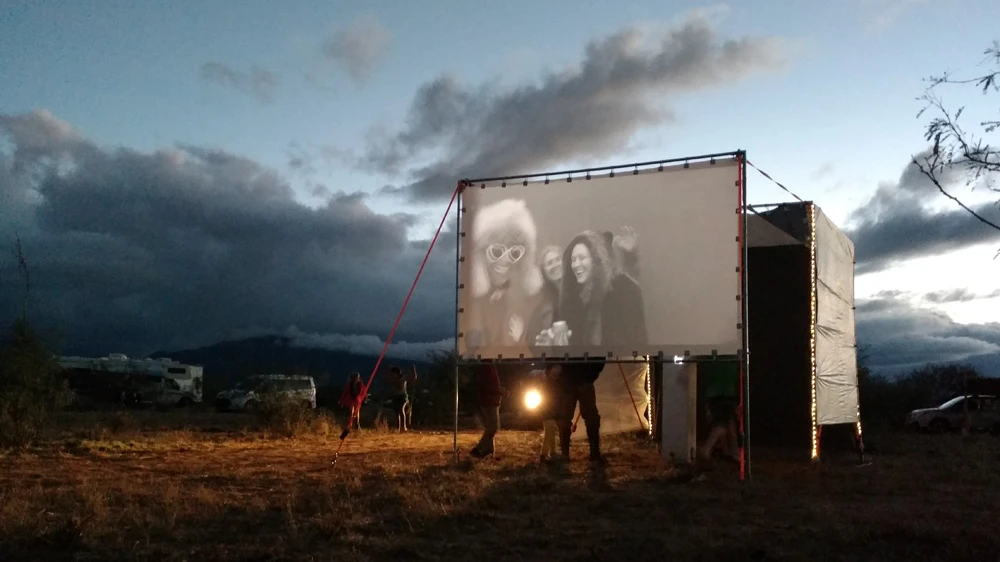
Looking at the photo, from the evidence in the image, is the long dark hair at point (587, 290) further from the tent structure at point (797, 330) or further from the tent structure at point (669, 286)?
the tent structure at point (797, 330)

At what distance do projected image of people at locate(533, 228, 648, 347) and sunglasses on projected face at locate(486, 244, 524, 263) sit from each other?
0.58 meters

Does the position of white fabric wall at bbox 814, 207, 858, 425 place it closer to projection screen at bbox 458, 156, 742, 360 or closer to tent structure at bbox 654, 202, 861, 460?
tent structure at bbox 654, 202, 861, 460

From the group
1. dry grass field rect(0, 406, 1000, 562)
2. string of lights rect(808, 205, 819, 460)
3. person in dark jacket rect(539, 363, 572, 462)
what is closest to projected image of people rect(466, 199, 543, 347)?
person in dark jacket rect(539, 363, 572, 462)

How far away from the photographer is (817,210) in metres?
11.3

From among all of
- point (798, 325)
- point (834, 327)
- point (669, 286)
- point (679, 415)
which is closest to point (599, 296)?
point (669, 286)

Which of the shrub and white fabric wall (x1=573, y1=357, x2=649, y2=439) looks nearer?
the shrub

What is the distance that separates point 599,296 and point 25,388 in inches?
308

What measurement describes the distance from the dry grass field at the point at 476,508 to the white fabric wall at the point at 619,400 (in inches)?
113

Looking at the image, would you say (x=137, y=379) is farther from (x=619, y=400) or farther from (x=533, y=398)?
(x=619, y=400)

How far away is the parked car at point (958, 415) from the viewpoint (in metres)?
22.0

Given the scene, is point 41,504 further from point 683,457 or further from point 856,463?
point 856,463

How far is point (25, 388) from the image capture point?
38.8ft

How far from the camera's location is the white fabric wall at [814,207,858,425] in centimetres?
1120

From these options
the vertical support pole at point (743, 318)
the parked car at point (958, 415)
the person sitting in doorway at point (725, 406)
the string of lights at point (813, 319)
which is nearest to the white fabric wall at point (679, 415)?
the person sitting in doorway at point (725, 406)
